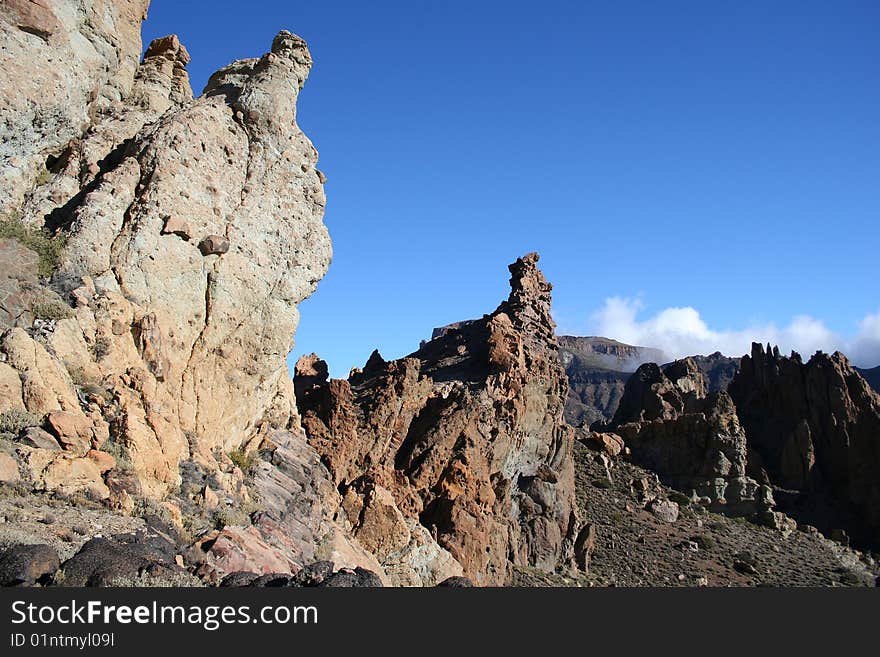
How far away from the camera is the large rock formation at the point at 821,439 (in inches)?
2729

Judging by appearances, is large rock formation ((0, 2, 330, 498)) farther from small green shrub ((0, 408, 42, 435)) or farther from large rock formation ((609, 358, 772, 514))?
large rock formation ((609, 358, 772, 514))

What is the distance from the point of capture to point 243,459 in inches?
666

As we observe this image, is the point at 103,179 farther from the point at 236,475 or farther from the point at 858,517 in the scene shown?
the point at 858,517

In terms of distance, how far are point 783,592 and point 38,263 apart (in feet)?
46.6

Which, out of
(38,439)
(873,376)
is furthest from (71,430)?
(873,376)

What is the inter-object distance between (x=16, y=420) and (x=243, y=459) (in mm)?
7084

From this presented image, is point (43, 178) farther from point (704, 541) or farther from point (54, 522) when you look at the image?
point (704, 541)

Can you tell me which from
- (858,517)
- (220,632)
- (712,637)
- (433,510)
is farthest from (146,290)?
Answer: (858,517)

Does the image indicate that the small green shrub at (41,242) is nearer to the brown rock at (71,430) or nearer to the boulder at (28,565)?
the brown rock at (71,430)

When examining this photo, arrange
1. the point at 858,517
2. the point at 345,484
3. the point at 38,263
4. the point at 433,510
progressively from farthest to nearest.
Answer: the point at 858,517, the point at 433,510, the point at 345,484, the point at 38,263

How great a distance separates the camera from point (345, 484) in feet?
87.7

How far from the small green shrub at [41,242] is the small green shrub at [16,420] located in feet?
12.1

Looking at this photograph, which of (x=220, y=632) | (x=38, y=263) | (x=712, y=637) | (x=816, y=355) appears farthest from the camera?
(x=816, y=355)

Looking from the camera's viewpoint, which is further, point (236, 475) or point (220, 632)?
point (236, 475)
